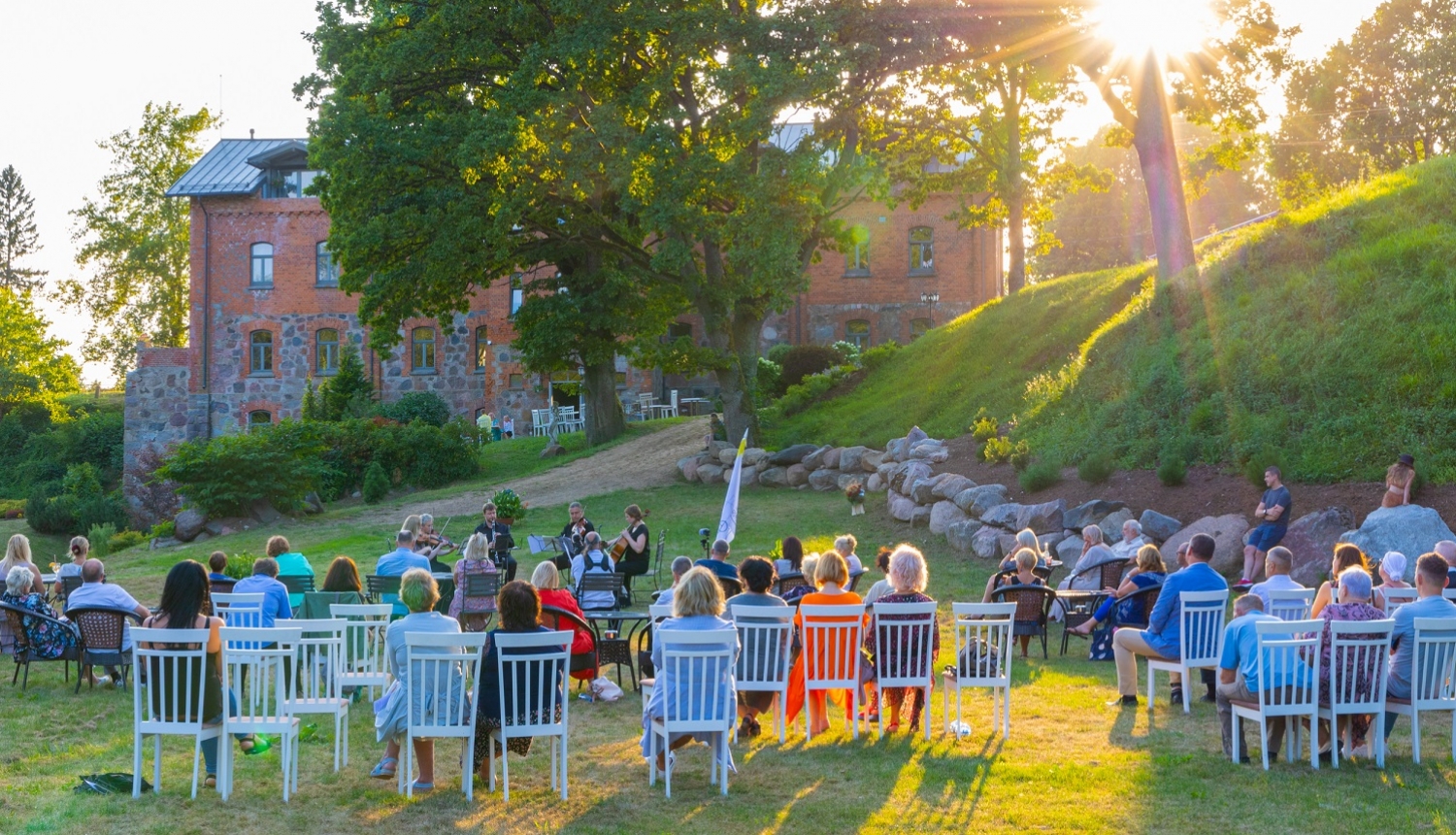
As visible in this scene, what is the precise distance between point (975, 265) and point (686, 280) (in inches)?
781

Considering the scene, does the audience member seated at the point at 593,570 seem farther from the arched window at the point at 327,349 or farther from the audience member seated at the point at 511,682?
the arched window at the point at 327,349

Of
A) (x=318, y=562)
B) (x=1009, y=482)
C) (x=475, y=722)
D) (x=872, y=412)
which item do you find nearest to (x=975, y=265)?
(x=872, y=412)

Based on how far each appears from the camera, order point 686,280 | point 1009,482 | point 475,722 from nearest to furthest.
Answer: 1. point 475,722
2. point 1009,482
3. point 686,280

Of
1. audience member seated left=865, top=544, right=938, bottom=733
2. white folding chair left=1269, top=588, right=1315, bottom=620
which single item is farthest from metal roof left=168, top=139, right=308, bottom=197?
white folding chair left=1269, top=588, right=1315, bottom=620

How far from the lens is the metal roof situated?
4206 centimetres

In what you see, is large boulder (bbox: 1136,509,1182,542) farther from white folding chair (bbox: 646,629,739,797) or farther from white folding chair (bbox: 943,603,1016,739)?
white folding chair (bbox: 646,629,739,797)

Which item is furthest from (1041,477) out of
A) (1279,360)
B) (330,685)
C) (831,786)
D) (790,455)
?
(330,685)

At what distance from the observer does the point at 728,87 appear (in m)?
21.0

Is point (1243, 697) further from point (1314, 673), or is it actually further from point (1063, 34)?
point (1063, 34)

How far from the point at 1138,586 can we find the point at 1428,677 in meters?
2.84

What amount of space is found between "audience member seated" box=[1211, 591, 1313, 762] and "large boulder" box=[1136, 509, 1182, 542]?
7.15m

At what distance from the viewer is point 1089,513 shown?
15.8 meters

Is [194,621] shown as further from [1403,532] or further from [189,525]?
[189,525]

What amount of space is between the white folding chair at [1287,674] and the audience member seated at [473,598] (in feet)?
19.2
